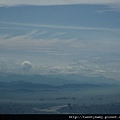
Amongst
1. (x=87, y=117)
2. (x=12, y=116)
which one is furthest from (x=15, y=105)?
(x=87, y=117)

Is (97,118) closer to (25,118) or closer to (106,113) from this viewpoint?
(106,113)

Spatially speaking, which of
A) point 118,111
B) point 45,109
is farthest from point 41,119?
point 118,111

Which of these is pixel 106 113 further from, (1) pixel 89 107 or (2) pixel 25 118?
(2) pixel 25 118

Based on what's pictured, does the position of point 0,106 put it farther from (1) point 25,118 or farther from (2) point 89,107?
(2) point 89,107

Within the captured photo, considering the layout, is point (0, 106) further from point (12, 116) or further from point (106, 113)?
point (106, 113)
